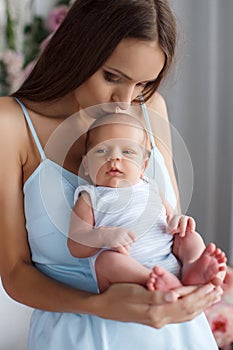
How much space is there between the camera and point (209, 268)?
3.46ft

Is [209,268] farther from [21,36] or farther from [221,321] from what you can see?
[21,36]

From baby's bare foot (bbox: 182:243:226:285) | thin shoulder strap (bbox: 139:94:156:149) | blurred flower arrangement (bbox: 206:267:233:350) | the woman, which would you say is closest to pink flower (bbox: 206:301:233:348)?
blurred flower arrangement (bbox: 206:267:233:350)

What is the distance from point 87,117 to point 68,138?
0.06 m

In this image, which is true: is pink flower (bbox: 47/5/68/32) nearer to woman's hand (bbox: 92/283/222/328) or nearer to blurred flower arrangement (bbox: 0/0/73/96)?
blurred flower arrangement (bbox: 0/0/73/96)

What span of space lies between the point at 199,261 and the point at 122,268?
0.13 meters

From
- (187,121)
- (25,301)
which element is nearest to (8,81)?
(187,121)

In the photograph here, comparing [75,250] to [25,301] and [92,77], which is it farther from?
[92,77]

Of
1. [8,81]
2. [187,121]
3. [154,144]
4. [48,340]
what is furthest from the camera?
[187,121]

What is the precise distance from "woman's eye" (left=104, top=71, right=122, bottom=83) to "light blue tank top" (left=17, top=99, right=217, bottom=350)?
0.20 metres

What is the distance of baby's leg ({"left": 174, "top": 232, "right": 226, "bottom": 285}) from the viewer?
1.06 metres

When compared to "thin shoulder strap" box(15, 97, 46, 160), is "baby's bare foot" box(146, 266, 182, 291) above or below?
below

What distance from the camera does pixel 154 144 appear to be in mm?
1349

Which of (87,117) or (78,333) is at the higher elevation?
(87,117)

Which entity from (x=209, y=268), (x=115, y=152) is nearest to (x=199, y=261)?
(x=209, y=268)
